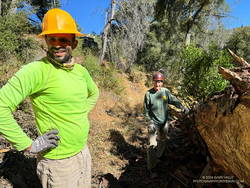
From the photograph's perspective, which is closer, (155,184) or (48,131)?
(48,131)

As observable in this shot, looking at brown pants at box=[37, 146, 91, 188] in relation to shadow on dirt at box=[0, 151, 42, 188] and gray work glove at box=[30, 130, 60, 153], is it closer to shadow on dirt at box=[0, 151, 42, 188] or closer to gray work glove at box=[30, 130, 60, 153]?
gray work glove at box=[30, 130, 60, 153]

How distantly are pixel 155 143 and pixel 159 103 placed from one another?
35.1 inches

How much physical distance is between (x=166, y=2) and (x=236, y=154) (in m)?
12.5

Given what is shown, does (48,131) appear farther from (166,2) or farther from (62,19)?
(166,2)

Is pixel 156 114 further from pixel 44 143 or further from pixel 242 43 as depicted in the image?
pixel 242 43

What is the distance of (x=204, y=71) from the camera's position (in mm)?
5289

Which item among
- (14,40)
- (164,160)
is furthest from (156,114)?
(14,40)

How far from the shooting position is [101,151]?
5027 mm

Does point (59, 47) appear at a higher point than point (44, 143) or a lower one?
higher

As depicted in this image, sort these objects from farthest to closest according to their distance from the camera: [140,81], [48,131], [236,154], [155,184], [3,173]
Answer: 1. [140,81]
2. [155,184]
3. [3,173]
4. [236,154]
5. [48,131]

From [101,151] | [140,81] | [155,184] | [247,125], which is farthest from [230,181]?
[140,81]

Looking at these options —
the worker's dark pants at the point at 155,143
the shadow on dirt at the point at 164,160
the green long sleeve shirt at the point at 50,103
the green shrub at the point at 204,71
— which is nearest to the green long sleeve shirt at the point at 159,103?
the worker's dark pants at the point at 155,143

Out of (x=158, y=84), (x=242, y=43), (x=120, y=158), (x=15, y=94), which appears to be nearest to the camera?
(x=15, y=94)

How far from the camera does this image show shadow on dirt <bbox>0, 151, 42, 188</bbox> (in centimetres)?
307
